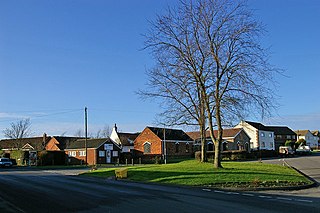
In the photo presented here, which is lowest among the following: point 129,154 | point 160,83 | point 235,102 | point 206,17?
point 129,154

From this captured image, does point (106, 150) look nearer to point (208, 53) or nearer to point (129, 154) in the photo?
point (129, 154)

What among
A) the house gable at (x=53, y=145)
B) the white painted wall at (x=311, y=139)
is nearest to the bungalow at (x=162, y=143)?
the house gable at (x=53, y=145)

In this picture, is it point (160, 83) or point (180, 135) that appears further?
point (180, 135)

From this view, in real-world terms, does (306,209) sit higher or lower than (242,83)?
lower

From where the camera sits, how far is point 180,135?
7131 cm

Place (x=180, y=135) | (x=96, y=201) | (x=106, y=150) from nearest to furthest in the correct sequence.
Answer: (x=96, y=201) → (x=106, y=150) → (x=180, y=135)

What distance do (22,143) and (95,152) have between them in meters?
38.6

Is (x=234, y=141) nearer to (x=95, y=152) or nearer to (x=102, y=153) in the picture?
(x=102, y=153)

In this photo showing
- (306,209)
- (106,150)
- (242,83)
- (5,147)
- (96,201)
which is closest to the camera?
(306,209)

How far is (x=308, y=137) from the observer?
5517 inches

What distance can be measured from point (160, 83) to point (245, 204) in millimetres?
21164

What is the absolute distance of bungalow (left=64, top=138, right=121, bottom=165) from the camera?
63.7 metres

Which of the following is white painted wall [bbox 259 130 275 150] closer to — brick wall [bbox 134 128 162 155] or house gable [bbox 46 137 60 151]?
brick wall [bbox 134 128 162 155]

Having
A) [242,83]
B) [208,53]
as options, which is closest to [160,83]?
[208,53]
